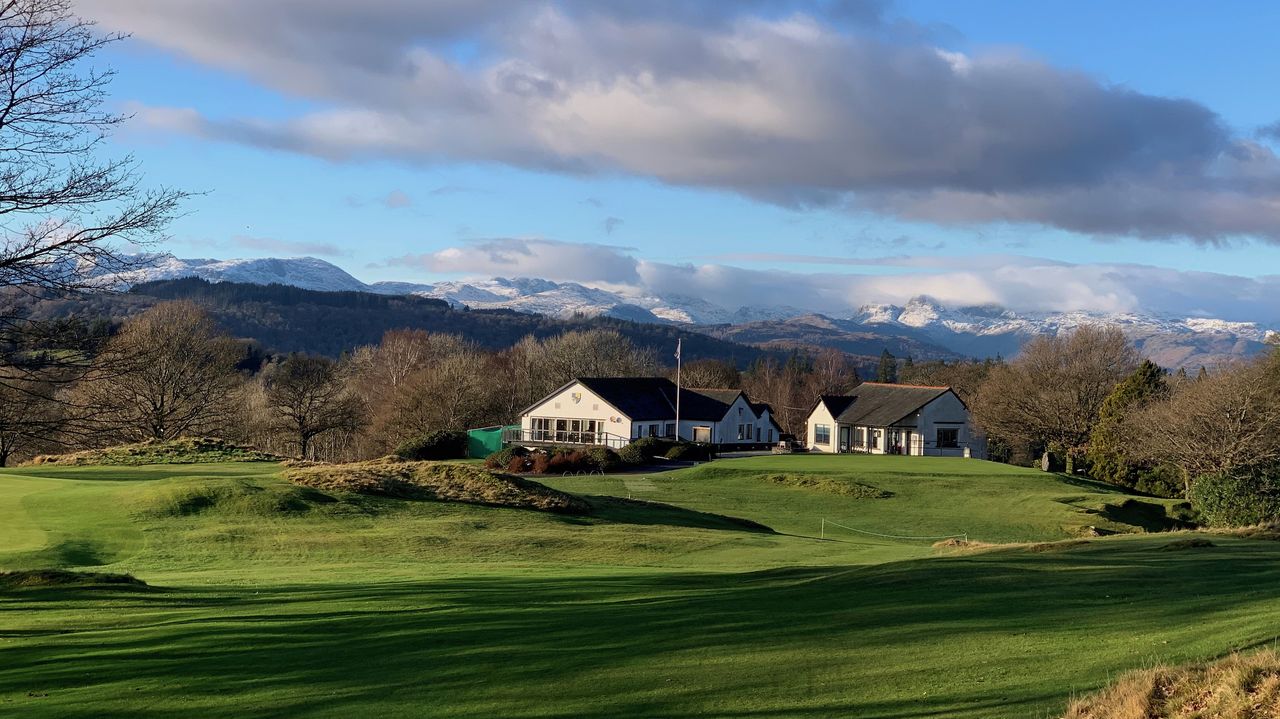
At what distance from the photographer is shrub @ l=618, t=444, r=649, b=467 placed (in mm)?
63812

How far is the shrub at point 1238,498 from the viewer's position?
4538cm

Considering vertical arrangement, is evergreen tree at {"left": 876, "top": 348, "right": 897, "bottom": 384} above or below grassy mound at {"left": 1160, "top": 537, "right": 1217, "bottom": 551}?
above

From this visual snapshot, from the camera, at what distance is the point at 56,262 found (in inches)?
614

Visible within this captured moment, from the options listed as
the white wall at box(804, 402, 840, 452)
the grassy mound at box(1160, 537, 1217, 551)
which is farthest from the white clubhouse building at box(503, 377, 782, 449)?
the grassy mound at box(1160, 537, 1217, 551)

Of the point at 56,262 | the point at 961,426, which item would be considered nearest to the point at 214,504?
the point at 56,262

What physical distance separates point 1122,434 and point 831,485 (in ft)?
93.5

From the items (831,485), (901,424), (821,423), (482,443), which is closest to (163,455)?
(482,443)

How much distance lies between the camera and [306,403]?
78000mm

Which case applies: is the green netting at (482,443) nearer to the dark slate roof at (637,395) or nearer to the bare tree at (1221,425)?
the dark slate roof at (637,395)

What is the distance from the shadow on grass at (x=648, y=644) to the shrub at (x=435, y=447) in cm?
4780

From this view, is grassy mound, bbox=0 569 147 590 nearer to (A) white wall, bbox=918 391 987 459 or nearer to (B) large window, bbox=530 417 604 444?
(B) large window, bbox=530 417 604 444

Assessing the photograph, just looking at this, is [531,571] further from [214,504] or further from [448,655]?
[214,504]

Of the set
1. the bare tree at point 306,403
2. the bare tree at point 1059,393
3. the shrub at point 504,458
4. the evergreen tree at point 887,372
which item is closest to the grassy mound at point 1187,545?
the shrub at point 504,458

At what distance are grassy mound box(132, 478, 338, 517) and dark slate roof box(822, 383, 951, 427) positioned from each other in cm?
6075
